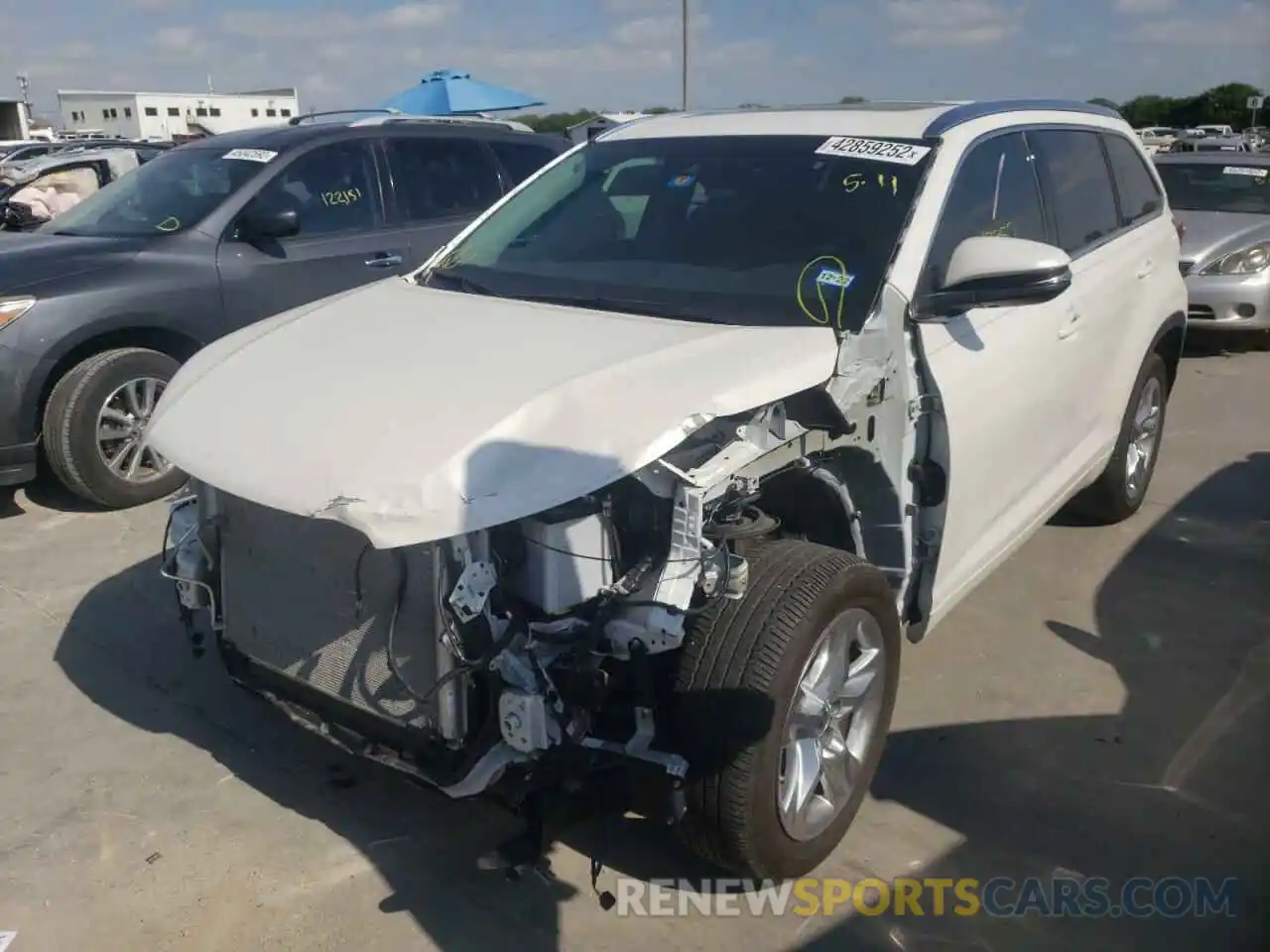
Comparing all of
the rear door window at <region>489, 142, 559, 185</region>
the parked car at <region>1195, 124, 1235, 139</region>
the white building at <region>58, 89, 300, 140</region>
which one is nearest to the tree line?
the parked car at <region>1195, 124, 1235, 139</region>

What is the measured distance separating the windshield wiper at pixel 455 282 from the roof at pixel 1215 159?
29.5 ft

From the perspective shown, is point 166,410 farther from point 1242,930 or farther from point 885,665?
point 1242,930

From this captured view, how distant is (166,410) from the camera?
2.92 m

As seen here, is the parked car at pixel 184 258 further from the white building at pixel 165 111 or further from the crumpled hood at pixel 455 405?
the white building at pixel 165 111

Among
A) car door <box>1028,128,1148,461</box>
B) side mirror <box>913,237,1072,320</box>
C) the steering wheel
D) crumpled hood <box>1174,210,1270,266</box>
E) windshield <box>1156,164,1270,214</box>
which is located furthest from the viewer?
windshield <box>1156,164,1270,214</box>

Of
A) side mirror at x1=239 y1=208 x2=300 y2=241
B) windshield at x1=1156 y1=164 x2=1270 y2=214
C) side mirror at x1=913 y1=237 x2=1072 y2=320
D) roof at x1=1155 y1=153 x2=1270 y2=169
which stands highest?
side mirror at x1=913 y1=237 x2=1072 y2=320

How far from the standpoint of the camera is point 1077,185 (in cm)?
423

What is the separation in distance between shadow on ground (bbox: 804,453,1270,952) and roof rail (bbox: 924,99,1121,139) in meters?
1.92

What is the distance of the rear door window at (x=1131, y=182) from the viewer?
4621 mm

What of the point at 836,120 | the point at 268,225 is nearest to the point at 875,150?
the point at 836,120

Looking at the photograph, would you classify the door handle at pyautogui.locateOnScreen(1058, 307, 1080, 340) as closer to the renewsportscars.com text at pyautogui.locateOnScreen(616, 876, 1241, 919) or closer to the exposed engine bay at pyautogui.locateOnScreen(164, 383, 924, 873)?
the exposed engine bay at pyautogui.locateOnScreen(164, 383, 924, 873)

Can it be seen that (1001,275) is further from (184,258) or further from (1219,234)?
(1219,234)

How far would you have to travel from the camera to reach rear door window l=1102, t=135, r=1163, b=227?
15.2ft

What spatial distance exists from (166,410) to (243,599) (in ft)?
1.83
